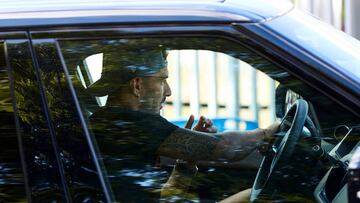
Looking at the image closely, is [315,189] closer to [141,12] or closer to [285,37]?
[285,37]

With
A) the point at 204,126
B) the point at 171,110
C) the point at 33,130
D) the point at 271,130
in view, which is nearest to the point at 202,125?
the point at 204,126

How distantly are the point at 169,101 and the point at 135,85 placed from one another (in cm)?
12

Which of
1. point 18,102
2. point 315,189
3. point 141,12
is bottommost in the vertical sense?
point 315,189

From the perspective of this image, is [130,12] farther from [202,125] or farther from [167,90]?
[202,125]

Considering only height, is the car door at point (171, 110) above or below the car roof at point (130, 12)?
below

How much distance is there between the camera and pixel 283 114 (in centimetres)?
232

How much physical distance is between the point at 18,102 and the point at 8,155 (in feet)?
0.52

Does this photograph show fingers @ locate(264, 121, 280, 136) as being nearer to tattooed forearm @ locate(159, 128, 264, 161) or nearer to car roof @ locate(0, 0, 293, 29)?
tattooed forearm @ locate(159, 128, 264, 161)

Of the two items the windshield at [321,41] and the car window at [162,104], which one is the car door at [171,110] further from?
the windshield at [321,41]

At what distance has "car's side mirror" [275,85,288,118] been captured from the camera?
85.7 inches

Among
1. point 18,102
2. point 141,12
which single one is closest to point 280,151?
point 141,12

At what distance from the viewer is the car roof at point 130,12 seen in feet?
7.16

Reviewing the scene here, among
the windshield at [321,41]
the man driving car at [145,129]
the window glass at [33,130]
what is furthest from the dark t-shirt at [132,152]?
the windshield at [321,41]

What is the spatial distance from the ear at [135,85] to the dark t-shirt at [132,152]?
0.26 feet
